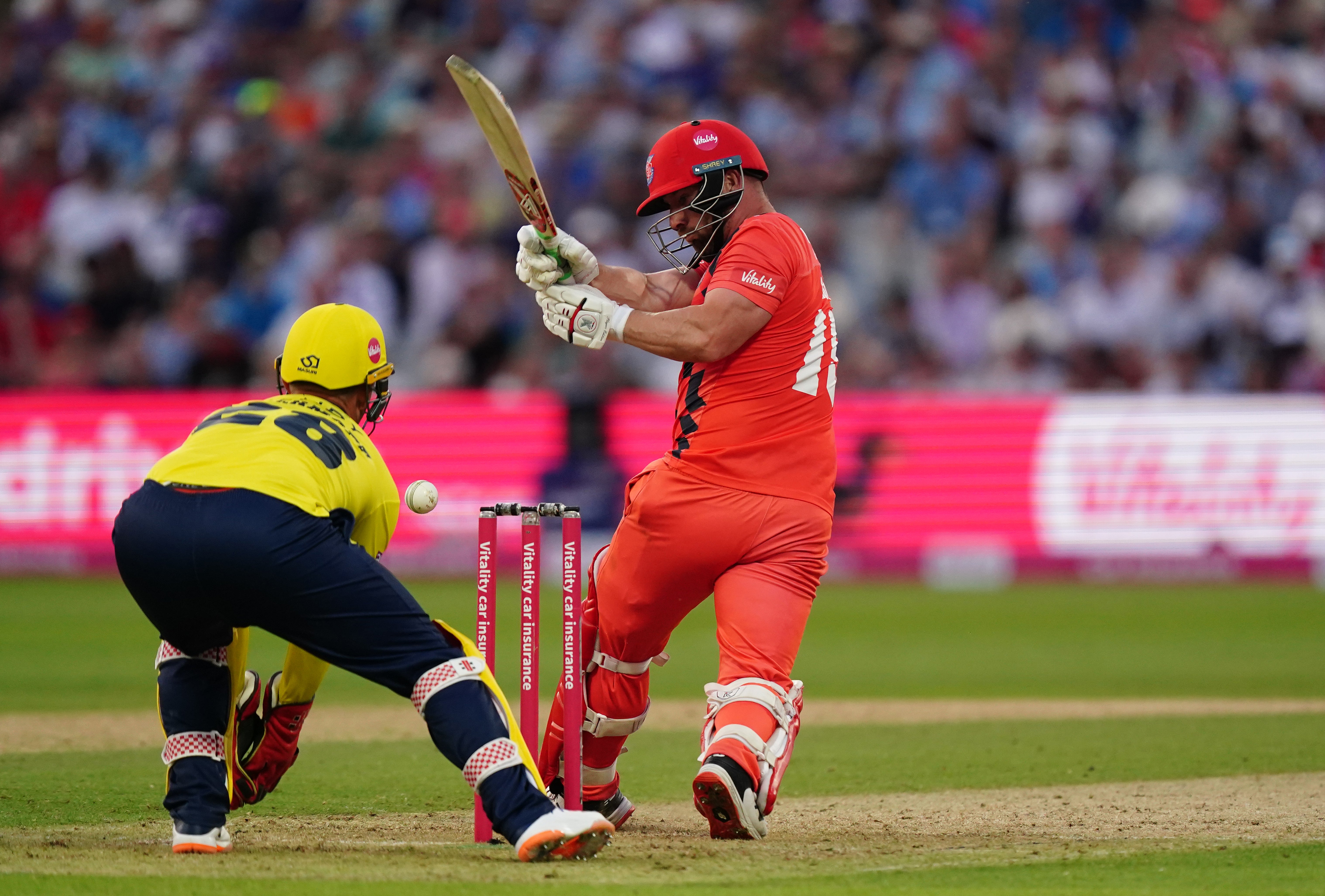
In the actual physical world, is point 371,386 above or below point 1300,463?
above

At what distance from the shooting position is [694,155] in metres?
5.91

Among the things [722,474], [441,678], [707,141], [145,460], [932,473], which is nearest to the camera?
[441,678]

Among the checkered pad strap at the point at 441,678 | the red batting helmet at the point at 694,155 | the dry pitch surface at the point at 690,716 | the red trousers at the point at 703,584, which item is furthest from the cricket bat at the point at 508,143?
the dry pitch surface at the point at 690,716

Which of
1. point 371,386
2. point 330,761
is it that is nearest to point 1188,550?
point 330,761

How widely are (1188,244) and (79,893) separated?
14.8m

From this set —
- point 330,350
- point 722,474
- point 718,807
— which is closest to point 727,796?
point 718,807

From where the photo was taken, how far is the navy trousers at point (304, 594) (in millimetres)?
4844

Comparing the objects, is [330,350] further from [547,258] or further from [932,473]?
[932,473]

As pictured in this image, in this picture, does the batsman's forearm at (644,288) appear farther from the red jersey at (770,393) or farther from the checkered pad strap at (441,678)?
the checkered pad strap at (441,678)

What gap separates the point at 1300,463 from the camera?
46.9 ft

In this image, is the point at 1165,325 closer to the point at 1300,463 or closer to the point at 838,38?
the point at 1300,463

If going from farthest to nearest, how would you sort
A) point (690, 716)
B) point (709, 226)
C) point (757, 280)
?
point (690, 716) < point (709, 226) < point (757, 280)

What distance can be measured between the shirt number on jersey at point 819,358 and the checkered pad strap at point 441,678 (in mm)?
1619

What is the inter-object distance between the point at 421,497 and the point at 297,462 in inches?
16.7
